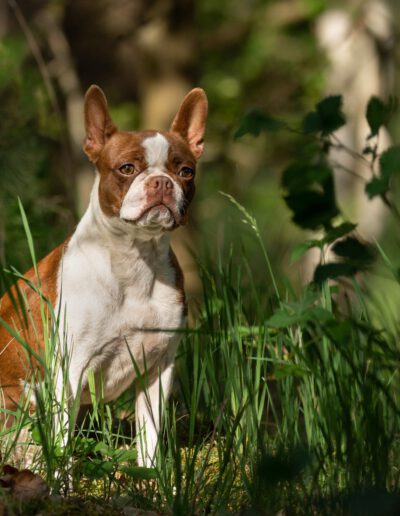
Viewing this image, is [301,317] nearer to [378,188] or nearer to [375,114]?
[378,188]

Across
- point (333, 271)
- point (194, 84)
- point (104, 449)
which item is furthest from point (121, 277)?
point (194, 84)

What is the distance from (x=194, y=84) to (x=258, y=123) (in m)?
7.96

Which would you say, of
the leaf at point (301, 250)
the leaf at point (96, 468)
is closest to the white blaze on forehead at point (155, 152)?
the leaf at point (301, 250)

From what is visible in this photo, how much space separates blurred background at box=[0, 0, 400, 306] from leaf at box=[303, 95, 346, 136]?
148 cm

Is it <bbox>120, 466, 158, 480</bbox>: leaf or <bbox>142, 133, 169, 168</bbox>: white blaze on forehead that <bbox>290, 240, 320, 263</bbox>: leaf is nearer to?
<bbox>120, 466, 158, 480</bbox>: leaf

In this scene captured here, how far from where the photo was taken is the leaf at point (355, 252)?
7.98 feet

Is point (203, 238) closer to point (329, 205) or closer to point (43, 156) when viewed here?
point (329, 205)

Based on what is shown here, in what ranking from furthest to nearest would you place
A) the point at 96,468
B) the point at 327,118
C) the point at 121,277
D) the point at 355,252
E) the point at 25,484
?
the point at 121,277
the point at 96,468
the point at 25,484
the point at 327,118
the point at 355,252

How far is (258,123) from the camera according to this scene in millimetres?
2826

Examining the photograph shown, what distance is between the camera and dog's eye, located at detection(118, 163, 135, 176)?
4.14 metres

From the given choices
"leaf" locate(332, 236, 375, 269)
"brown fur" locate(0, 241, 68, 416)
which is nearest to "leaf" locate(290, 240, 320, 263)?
"leaf" locate(332, 236, 375, 269)

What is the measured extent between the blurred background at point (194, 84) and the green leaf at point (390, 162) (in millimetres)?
1661

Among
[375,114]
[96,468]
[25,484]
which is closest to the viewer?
[375,114]

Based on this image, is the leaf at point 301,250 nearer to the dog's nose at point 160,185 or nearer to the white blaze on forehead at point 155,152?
the dog's nose at point 160,185
